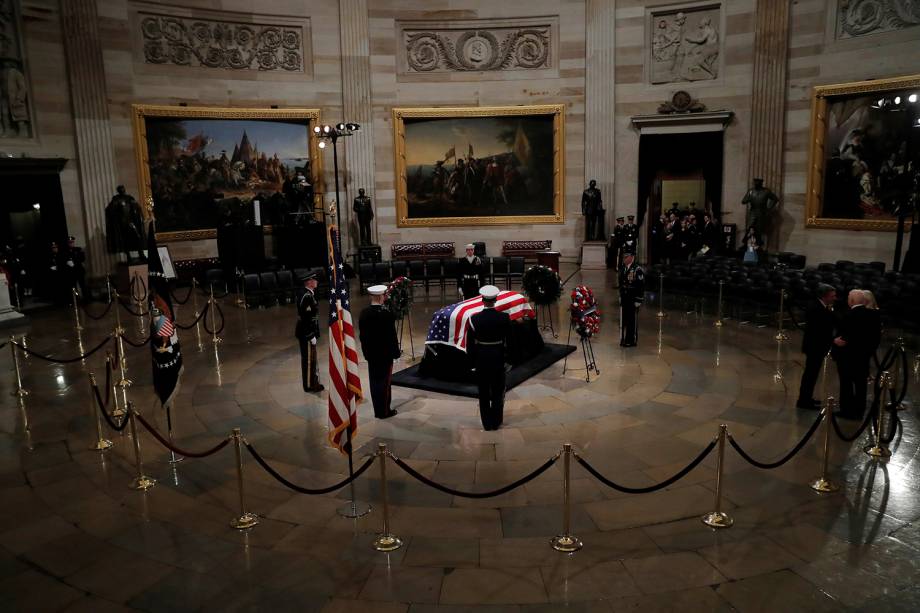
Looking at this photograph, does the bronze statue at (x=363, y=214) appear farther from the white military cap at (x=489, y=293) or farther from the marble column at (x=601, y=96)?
the white military cap at (x=489, y=293)

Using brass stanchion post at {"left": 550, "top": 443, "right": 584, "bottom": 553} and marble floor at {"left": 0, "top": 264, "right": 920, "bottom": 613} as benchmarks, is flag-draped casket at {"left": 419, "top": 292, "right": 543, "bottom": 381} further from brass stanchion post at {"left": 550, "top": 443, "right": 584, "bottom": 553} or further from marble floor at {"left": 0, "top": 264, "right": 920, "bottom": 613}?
brass stanchion post at {"left": 550, "top": 443, "right": 584, "bottom": 553}

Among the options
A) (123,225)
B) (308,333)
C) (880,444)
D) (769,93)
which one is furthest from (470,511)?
(769,93)

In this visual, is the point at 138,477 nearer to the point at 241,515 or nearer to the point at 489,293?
the point at 241,515

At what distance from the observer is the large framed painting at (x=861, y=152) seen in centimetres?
1731

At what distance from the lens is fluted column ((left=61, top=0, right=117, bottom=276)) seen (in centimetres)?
1831

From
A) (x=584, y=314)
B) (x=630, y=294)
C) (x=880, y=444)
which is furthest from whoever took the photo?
(x=630, y=294)

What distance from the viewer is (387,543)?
6047 mm

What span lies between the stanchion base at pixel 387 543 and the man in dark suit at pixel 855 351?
6.05m

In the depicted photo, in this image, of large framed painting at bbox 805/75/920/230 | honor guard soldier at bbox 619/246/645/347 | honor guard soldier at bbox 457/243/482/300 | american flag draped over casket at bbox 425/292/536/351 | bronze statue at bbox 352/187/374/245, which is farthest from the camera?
bronze statue at bbox 352/187/374/245

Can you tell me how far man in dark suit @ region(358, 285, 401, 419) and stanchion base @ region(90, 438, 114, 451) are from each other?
10.8ft

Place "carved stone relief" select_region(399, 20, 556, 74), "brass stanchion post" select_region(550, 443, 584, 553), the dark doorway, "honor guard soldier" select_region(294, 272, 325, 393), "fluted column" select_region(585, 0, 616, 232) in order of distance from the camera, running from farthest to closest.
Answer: "carved stone relief" select_region(399, 20, 556, 74) < "fluted column" select_region(585, 0, 616, 232) < the dark doorway < "honor guard soldier" select_region(294, 272, 325, 393) < "brass stanchion post" select_region(550, 443, 584, 553)

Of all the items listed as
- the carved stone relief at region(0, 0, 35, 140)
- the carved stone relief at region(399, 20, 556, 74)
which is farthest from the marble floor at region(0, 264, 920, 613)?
the carved stone relief at region(399, 20, 556, 74)

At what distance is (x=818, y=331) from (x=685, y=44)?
15.6m

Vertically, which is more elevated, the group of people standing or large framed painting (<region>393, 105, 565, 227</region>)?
large framed painting (<region>393, 105, 565, 227</region>)
